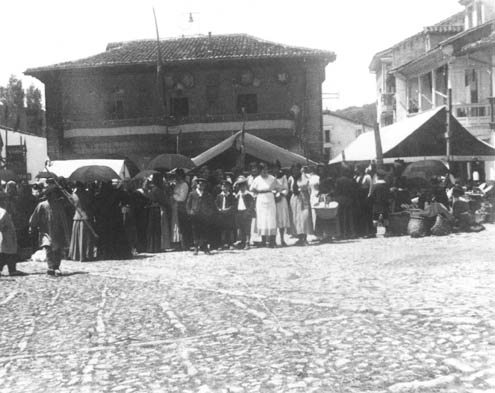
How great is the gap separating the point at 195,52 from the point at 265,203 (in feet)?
68.9

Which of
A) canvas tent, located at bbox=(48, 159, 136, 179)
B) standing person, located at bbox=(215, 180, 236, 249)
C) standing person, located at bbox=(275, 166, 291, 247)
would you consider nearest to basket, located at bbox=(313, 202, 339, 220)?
standing person, located at bbox=(275, 166, 291, 247)

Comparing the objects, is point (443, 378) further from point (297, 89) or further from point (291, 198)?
point (297, 89)

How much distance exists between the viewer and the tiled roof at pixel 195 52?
3384cm

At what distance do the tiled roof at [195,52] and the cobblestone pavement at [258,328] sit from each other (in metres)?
22.6

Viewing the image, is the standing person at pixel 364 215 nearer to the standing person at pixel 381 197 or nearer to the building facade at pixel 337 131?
the standing person at pixel 381 197

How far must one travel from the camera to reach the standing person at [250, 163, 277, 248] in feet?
50.6

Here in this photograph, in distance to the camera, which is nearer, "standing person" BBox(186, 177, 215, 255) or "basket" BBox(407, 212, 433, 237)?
"standing person" BBox(186, 177, 215, 255)

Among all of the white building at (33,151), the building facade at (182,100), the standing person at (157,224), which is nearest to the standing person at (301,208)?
the standing person at (157,224)

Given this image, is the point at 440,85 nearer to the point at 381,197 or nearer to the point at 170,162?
the point at 381,197

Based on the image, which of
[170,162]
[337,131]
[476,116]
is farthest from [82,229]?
[337,131]

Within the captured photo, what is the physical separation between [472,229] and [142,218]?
7445 millimetres

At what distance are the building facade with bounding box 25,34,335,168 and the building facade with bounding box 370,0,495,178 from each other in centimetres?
544

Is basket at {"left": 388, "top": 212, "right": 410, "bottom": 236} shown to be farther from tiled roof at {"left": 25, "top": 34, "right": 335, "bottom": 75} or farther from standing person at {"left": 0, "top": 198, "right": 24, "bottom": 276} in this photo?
tiled roof at {"left": 25, "top": 34, "right": 335, "bottom": 75}

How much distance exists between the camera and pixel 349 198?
54.6 feet
